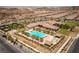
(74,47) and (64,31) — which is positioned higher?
(64,31)

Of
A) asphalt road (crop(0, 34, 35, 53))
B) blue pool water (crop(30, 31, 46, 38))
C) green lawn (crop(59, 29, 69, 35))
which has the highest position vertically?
green lawn (crop(59, 29, 69, 35))

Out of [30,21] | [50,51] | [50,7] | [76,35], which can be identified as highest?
[50,7]

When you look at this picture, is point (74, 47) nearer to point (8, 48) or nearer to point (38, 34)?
point (38, 34)

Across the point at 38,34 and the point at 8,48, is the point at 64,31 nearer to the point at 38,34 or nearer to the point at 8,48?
the point at 38,34

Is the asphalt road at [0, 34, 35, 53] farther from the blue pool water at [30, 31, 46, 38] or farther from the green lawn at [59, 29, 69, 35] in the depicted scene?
the green lawn at [59, 29, 69, 35]

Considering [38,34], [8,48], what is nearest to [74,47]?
[38,34]

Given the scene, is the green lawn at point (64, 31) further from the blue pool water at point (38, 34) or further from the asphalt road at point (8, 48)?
the asphalt road at point (8, 48)

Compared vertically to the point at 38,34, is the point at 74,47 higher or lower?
lower

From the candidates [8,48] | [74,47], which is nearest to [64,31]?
[74,47]

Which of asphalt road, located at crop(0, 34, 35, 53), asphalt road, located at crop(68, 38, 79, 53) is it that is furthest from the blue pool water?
asphalt road, located at crop(68, 38, 79, 53)
